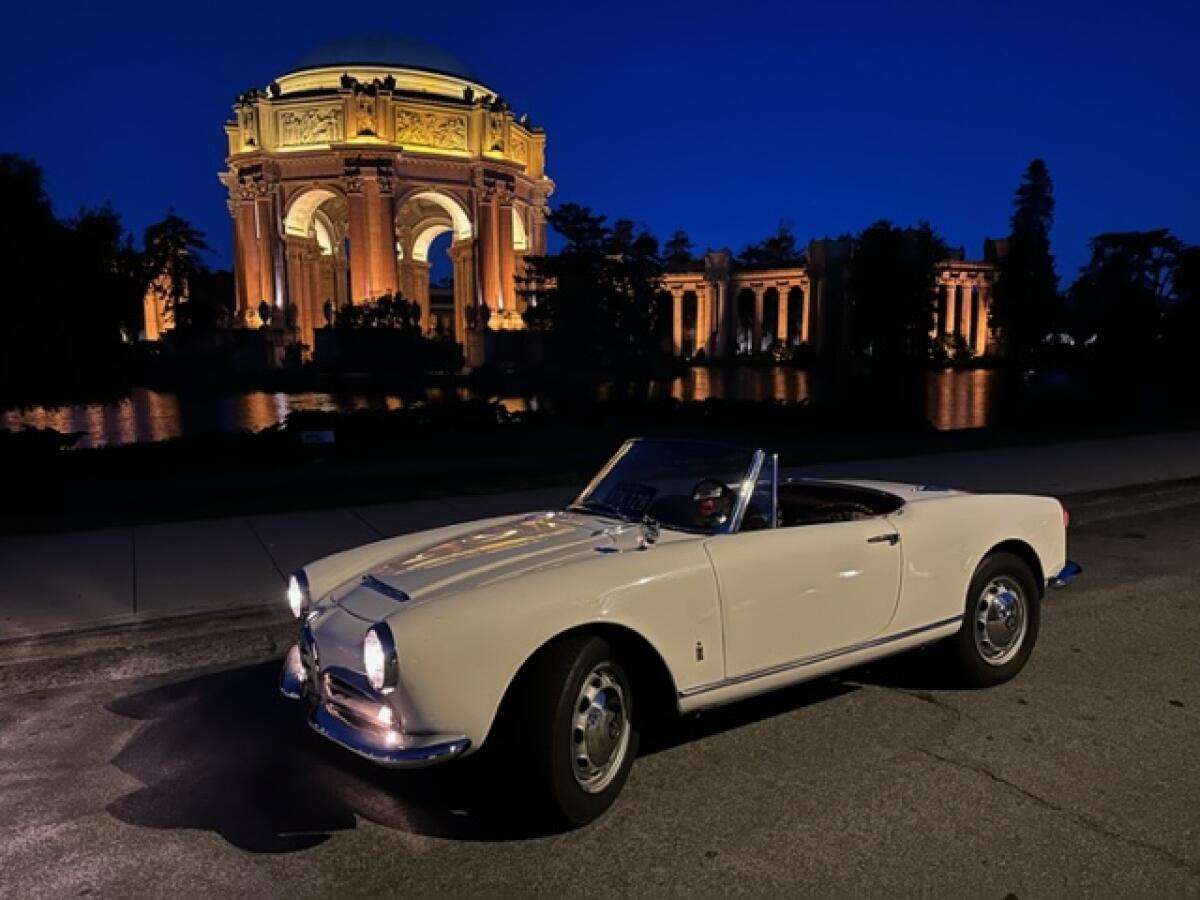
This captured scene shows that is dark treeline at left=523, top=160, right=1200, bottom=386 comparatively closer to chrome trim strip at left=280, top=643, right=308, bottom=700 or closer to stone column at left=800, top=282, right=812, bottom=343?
stone column at left=800, top=282, right=812, bottom=343

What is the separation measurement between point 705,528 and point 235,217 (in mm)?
76381

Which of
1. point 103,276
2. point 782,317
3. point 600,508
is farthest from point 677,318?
point 600,508

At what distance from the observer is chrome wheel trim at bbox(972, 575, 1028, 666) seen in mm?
4844

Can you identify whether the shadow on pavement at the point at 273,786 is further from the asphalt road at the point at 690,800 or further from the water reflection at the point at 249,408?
the water reflection at the point at 249,408

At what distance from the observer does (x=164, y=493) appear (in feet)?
35.1

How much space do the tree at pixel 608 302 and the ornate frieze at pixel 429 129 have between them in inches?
1491

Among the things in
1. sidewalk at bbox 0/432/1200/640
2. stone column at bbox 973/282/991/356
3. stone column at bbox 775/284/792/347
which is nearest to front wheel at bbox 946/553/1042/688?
sidewalk at bbox 0/432/1200/640

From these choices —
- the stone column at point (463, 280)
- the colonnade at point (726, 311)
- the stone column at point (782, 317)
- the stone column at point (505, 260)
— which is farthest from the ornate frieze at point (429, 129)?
the stone column at point (782, 317)

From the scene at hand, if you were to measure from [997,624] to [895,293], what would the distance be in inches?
2180

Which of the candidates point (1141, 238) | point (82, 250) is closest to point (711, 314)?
point (1141, 238)

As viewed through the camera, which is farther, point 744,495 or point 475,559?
point 744,495

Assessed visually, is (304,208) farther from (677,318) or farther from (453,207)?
(677,318)

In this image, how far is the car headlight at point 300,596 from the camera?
13.3 feet

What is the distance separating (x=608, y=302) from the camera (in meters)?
32.1
